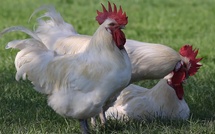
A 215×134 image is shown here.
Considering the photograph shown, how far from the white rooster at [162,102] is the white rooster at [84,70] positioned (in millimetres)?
961

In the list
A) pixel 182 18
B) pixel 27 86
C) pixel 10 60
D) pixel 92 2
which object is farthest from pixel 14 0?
pixel 27 86

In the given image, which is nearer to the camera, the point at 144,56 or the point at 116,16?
the point at 116,16

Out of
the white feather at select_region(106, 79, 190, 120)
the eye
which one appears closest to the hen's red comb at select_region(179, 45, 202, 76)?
the eye

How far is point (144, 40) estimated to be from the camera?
11375mm

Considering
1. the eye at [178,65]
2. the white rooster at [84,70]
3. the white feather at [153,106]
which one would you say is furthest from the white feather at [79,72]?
the white feather at [153,106]

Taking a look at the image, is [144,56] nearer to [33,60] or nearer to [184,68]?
[184,68]

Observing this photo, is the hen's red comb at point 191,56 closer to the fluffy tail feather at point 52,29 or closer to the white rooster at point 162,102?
the white rooster at point 162,102

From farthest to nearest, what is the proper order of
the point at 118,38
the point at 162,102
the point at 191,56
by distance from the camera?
the point at 162,102
the point at 191,56
the point at 118,38

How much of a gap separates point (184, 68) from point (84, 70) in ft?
4.17

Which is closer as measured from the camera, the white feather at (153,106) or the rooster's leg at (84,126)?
the rooster's leg at (84,126)

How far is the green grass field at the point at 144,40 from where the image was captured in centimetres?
625

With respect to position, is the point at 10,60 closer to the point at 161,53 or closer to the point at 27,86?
the point at 27,86

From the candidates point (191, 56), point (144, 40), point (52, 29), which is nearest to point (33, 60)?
point (52, 29)

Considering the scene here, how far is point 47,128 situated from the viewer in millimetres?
6191
